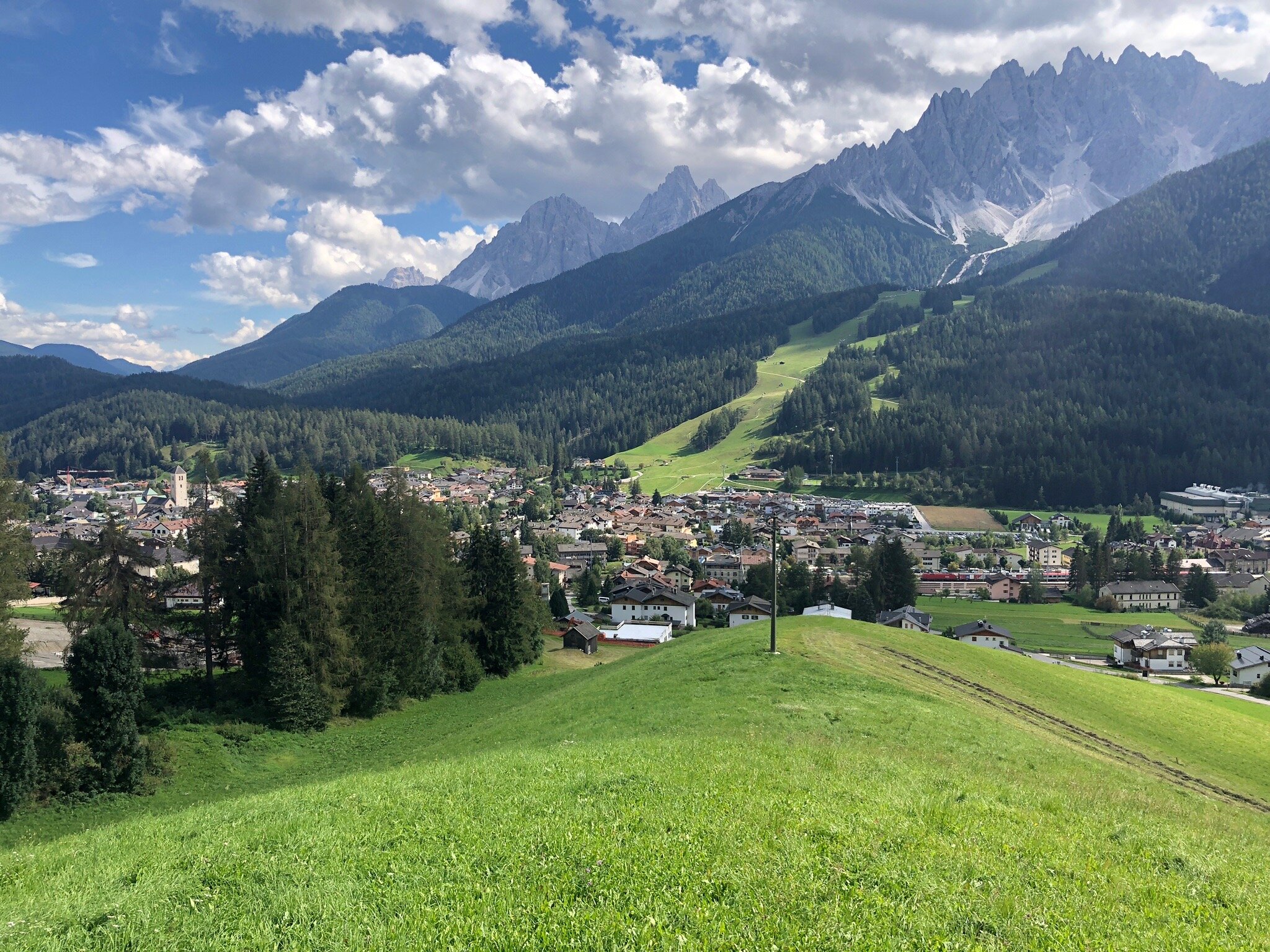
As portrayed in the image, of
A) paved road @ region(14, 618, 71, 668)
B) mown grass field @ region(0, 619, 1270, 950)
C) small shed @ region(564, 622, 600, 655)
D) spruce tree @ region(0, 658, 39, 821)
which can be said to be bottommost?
small shed @ region(564, 622, 600, 655)

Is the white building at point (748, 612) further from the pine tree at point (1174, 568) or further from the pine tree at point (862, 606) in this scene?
the pine tree at point (1174, 568)

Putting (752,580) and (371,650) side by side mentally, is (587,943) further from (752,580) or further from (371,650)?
(752,580)

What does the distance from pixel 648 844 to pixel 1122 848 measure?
7287 mm

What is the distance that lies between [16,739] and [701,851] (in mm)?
25465

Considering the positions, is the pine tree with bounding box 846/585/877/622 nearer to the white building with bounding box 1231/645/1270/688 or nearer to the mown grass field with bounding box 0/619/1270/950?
the white building with bounding box 1231/645/1270/688

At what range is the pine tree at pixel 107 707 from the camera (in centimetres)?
2569

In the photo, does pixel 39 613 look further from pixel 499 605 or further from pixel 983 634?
pixel 983 634

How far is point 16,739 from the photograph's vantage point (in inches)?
924

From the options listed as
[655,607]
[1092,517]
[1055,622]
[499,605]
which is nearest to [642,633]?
[655,607]

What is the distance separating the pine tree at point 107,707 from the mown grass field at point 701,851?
263 cm

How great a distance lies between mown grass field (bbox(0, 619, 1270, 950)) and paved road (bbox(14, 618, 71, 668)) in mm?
32032

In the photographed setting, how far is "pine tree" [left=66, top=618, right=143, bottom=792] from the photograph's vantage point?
2569 cm

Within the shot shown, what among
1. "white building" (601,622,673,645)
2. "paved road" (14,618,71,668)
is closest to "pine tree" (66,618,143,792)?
"paved road" (14,618,71,668)

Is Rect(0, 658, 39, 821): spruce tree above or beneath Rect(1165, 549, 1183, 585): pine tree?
above
